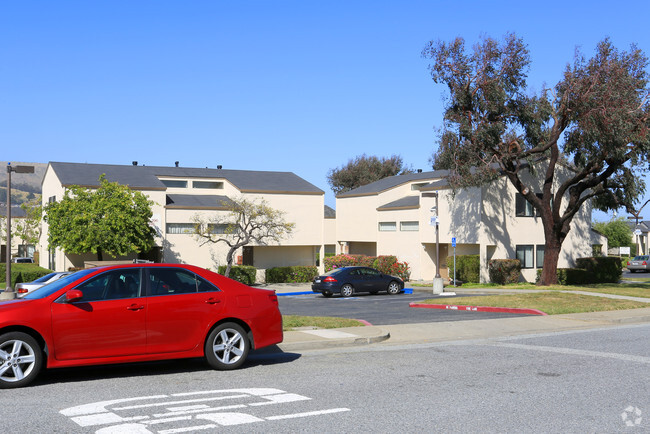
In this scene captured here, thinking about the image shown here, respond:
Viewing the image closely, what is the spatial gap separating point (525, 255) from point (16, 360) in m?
36.3

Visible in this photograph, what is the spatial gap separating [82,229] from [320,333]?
24414 millimetres

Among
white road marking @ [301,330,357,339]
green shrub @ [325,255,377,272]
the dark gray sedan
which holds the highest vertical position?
green shrub @ [325,255,377,272]

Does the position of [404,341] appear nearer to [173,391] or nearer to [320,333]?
[320,333]

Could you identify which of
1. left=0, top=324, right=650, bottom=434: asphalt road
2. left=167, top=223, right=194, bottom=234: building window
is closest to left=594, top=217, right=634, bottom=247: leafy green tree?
left=167, top=223, right=194, bottom=234: building window

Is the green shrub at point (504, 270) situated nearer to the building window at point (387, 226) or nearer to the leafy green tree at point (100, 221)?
the building window at point (387, 226)

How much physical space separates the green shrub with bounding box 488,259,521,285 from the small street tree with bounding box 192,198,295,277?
12198 millimetres

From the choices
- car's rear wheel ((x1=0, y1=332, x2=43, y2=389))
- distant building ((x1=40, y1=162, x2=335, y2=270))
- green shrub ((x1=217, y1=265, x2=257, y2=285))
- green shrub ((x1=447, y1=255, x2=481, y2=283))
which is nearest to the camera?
car's rear wheel ((x1=0, y1=332, x2=43, y2=389))

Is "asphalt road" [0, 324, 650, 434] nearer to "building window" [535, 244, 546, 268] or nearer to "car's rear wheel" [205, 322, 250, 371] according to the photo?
"car's rear wheel" [205, 322, 250, 371]

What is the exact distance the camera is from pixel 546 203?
3622 centimetres

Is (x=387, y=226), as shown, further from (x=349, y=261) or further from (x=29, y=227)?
(x=29, y=227)

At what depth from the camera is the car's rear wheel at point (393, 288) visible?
33.6 metres

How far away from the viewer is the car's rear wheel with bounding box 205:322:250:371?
10067 mm

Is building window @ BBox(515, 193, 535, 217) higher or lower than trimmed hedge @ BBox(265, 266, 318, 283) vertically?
higher

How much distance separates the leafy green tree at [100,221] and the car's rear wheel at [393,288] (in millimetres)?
13297
